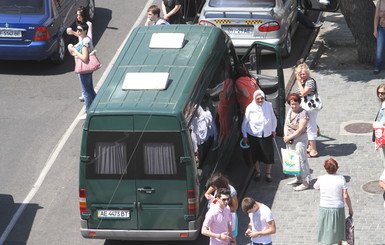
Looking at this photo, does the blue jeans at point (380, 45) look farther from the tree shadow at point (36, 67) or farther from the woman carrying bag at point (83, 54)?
the tree shadow at point (36, 67)

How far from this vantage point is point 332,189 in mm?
13289

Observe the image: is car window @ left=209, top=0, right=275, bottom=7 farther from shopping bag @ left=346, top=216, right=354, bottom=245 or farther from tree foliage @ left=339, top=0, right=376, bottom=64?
shopping bag @ left=346, top=216, right=354, bottom=245

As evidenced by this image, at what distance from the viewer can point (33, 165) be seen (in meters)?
17.0

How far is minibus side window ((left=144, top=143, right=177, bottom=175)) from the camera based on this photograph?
13570mm

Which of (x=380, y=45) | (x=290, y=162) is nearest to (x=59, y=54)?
(x=380, y=45)

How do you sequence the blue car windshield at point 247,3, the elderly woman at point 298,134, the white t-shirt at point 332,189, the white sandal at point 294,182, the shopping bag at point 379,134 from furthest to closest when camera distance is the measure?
the blue car windshield at point 247,3 < the white sandal at point 294,182 < the elderly woman at point 298,134 < the shopping bag at point 379,134 < the white t-shirt at point 332,189

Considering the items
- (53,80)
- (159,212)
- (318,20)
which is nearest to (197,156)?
(159,212)

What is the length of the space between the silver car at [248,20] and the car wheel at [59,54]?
300cm

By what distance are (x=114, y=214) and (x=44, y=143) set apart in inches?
168

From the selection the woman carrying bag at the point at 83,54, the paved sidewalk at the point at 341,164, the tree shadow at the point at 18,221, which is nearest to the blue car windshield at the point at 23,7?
the woman carrying bag at the point at 83,54

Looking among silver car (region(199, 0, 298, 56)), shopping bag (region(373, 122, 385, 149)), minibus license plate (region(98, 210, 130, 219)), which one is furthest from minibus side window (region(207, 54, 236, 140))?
silver car (region(199, 0, 298, 56))

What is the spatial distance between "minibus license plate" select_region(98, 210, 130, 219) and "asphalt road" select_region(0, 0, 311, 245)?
102cm

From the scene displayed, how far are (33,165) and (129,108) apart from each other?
4.03m

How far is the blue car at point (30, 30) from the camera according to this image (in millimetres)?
20172
